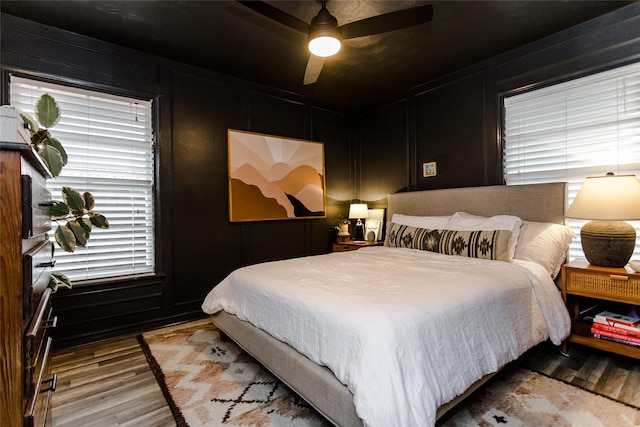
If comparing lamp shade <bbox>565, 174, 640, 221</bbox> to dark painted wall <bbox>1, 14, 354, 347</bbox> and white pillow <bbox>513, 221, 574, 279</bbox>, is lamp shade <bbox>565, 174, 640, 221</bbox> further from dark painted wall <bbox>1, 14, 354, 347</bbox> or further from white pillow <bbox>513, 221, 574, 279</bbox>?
dark painted wall <bbox>1, 14, 354, 347</bbox>

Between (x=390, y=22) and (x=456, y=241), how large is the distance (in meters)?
1.90

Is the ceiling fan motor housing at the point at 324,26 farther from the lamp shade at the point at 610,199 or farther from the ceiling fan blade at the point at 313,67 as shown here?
the lamp shade at the point at 610,199

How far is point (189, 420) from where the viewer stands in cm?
174

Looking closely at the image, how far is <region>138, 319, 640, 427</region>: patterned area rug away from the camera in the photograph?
5.57 ft

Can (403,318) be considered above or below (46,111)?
below

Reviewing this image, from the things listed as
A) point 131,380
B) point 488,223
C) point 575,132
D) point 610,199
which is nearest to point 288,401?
point 131,380

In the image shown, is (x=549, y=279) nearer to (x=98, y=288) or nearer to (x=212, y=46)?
(x=212, y=46)

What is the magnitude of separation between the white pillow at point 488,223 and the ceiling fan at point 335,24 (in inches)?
70.9

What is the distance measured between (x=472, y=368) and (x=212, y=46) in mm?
3342

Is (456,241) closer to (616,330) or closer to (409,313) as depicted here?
(616,330)

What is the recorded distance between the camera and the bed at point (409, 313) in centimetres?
130

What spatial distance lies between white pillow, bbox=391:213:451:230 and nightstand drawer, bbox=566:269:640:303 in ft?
3.65

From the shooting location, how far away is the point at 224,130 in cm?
365

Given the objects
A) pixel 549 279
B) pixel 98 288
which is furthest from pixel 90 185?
pixel 549 279
